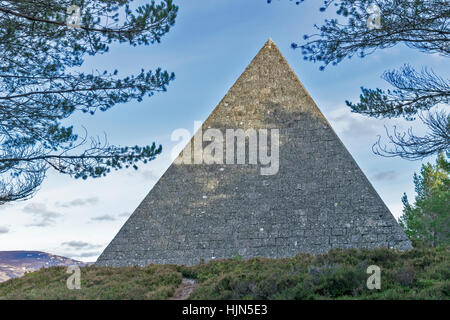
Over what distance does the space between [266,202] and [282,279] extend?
18.8 feet

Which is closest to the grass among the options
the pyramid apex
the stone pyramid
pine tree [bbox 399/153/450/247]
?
the stone pyramid

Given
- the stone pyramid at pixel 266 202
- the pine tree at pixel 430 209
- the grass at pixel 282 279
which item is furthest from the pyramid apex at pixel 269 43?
the pine tree at pixel 430 209

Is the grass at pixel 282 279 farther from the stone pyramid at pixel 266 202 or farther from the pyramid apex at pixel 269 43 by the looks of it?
the pyramid apex at pixel 269 43

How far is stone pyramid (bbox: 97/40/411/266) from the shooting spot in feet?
44.9

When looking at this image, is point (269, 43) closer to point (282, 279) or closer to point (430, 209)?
point (282, 279)

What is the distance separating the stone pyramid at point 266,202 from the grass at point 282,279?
1.47 m

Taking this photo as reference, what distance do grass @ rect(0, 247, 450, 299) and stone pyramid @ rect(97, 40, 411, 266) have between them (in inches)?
58.0

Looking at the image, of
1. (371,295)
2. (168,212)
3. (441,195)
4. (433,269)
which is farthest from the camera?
(441,195)

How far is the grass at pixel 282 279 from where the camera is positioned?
836cm

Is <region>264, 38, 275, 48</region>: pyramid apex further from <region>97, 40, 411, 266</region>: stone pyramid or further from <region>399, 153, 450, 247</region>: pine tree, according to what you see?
<region>399, 153, 450, 247</region>: pine tree
